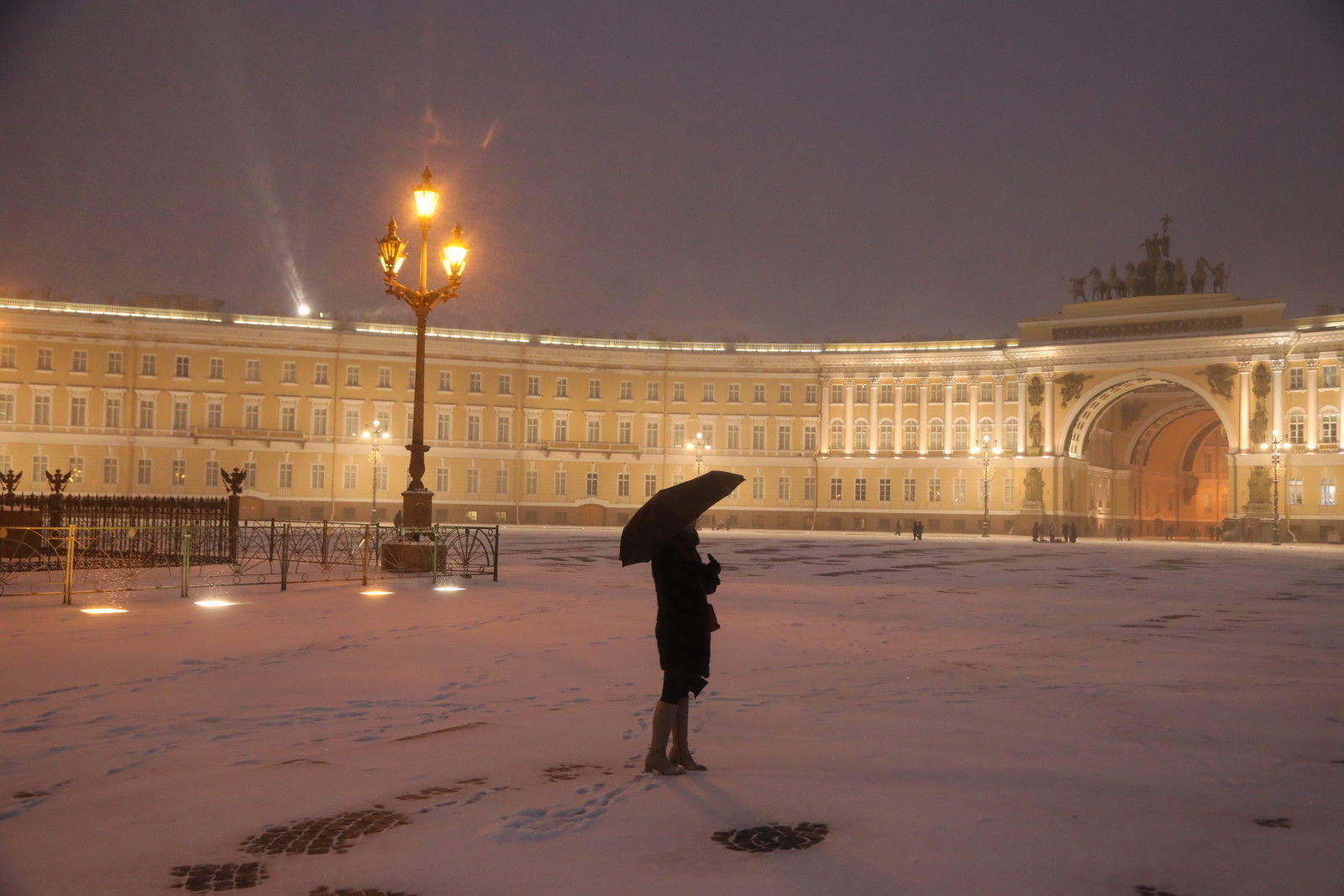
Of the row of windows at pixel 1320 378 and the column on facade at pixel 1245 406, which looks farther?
the column on facade at pixel 1245 406

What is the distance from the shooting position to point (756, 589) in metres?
18.5

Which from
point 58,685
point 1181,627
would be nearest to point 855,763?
point 58,685

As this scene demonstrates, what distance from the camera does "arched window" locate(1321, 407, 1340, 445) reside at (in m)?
56.3

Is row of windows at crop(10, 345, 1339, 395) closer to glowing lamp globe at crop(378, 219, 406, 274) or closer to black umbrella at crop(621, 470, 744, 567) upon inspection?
glowing lamp globe at crop(378, 219, 406, 274)

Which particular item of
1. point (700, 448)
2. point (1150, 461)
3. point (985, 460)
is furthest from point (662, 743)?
point (1150, 461)

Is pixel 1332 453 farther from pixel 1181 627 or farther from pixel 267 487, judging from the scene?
pixel 267 487

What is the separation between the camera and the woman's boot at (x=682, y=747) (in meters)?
5.97

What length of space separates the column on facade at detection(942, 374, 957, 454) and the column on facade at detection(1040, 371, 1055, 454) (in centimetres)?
520

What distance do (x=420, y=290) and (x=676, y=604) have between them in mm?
14023

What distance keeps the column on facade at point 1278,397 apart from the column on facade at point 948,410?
55.8ft

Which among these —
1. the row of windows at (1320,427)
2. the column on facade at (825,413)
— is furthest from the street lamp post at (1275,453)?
the column on facade at (825,413)

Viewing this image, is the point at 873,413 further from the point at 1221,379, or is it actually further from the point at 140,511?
the point at 140,511

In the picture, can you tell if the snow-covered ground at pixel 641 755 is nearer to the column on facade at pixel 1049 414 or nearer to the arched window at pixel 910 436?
the column on facade at pixel 1049 414

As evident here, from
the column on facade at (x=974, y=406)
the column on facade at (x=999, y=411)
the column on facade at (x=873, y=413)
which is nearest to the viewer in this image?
the column on facade at (x=999, y=411)
